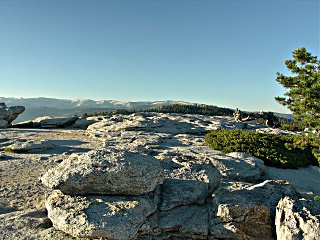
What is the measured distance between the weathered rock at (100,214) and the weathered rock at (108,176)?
262mm

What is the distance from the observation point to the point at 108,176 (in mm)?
8516

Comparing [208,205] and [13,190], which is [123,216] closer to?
[208,205]

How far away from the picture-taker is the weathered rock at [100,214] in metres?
7.46

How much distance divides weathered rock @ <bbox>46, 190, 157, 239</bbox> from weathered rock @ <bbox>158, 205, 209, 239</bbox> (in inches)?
18.9

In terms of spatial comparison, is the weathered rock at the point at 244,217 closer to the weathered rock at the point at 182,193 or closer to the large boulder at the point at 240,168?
the weathered rock at the point at 182,193

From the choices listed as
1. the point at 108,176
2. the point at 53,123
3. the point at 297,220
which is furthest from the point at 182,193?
the point at 53,123

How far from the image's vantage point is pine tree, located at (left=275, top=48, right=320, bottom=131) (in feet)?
27.8

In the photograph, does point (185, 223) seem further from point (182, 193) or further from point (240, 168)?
point (240, 168)

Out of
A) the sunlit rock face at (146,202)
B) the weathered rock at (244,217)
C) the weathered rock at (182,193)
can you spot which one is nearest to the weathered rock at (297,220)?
Result: the sunlit rock face at (146,202)

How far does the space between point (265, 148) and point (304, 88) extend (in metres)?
13.2

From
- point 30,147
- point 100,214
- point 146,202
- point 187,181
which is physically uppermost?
point 187,181

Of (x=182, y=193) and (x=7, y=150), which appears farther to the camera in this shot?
(x=7, y=150)

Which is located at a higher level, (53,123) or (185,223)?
(53,123)

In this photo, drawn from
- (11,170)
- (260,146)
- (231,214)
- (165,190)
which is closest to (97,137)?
(11,170)
